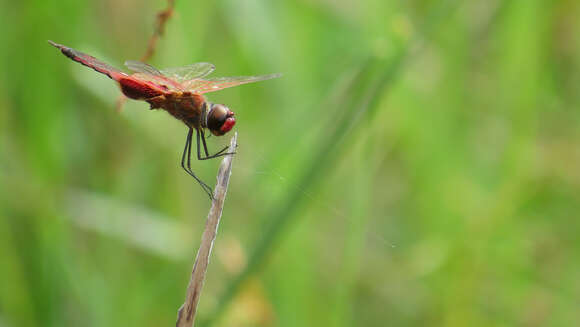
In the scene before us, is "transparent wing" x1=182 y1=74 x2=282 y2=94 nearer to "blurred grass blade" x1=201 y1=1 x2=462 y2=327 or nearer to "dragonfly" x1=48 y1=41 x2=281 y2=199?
"dragonfly" x1=48 y1=41 x2=281 y2=199

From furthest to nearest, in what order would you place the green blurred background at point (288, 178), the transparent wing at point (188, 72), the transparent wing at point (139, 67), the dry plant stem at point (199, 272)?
1. the green blurred background at point (288, 178)
2. the transparent wing at point (188, 72)
3. the transparent wing at point (139, 67)
4. the dry plant stem at point (199, 272)

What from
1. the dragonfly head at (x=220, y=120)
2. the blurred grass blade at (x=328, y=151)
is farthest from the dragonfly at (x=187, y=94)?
the blurred grass blade at (x=328, y=151)

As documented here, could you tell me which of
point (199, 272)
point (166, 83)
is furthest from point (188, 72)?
point (199, 272)

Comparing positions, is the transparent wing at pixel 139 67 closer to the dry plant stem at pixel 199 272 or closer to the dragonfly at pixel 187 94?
the dragonfly at pixel 187 94

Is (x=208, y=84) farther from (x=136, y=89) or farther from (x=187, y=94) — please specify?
(x=136, y=89)

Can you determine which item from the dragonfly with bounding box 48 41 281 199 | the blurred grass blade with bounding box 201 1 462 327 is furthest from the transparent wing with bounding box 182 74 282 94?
the blurred grass blade with bounding box 201 1 462 327

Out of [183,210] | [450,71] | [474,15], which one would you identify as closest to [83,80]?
[183,210]
